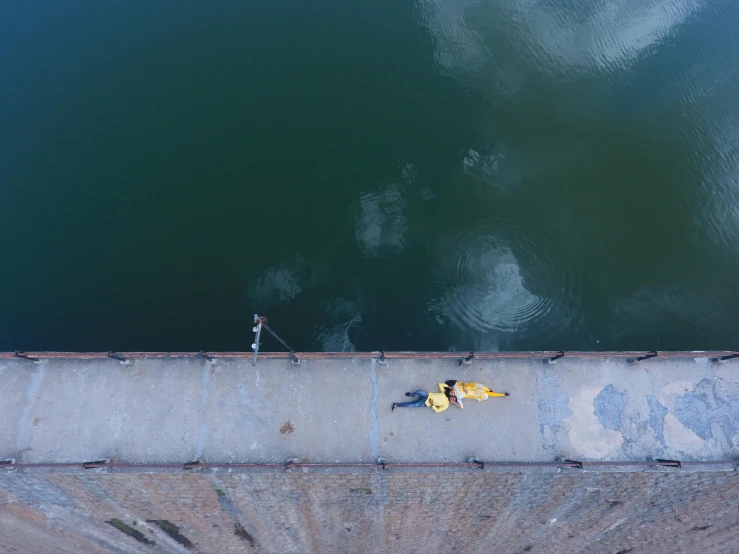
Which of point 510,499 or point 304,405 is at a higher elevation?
point 304,405

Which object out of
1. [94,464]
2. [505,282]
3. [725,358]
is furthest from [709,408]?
[94,464]

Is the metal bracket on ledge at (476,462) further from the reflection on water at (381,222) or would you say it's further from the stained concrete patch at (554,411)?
the reflection on water at (381,222)

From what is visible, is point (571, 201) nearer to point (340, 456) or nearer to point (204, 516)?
point (340, 456)

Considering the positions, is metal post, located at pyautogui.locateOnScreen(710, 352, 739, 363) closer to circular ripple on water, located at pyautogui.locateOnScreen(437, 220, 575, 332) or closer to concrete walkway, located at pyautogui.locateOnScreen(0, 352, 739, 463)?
concrete walkway, located at pyautogui.locateOnScreen(0, 352, 739, 463)

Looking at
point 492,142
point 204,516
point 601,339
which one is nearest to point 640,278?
point 601,339

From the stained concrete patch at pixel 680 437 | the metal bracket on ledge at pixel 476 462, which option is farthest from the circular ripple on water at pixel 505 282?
the metal bracket on ledge at pixel 476 462

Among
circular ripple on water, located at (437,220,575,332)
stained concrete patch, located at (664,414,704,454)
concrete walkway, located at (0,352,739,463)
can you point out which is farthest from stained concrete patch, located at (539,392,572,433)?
circular ripple on water, located at (437,220,575,332)

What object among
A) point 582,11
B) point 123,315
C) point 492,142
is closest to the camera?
point 123,315
